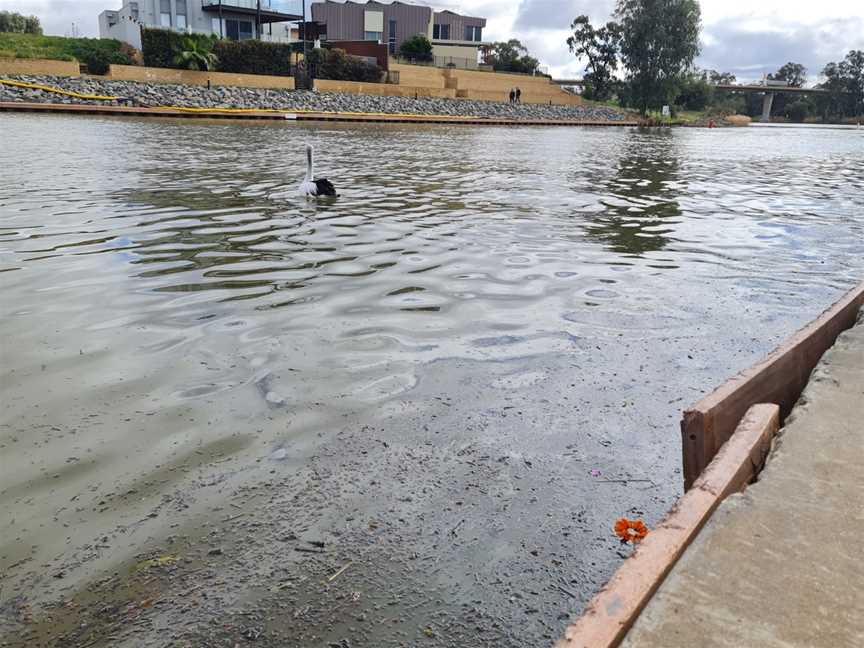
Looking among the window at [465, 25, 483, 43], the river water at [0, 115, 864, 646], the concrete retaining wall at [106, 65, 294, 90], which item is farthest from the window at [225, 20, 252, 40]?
the river water at [0, 115, 864, 646]

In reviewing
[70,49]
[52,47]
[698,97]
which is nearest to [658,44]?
[698,97]

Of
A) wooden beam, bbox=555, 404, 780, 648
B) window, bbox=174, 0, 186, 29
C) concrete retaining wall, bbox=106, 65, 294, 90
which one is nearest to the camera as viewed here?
wooden beam, bbox=555, 404, 780, 648

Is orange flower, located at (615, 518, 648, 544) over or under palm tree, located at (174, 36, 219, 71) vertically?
under

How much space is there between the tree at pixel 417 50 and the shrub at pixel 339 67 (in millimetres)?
12129

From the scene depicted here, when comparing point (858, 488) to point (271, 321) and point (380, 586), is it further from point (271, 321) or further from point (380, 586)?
point (271, 321)

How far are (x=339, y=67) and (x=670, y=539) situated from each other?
187ft

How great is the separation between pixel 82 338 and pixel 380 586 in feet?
9.44

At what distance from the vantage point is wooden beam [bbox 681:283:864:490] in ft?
7.64

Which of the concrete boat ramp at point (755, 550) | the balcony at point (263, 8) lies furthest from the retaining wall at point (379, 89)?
the concrete boat ramp at point (755, 550)

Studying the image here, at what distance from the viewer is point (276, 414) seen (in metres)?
3.35

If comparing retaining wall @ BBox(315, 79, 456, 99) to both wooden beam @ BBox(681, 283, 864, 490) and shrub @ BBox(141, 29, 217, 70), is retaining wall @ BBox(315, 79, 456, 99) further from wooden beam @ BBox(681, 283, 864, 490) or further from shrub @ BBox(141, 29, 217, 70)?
wooden beam @ BBox(681, 283, 864, 490)

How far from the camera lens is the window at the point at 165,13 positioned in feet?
180

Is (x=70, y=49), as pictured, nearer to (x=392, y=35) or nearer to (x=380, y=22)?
(x=380, y=22)

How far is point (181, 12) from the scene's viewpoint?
183ft
